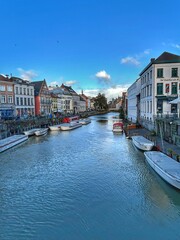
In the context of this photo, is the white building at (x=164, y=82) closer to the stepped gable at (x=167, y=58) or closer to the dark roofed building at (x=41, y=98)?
the stepped gable at (x=167, y=58)

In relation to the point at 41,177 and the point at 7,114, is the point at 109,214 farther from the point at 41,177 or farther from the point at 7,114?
the point at 7,114

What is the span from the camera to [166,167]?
12.6 meters

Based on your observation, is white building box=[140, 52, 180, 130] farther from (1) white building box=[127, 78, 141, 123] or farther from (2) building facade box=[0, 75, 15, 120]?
(2) building facade box=[0, 75, 15, 120]

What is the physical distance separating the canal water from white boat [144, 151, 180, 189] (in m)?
0.52

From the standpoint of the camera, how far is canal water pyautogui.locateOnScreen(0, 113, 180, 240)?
797 cm

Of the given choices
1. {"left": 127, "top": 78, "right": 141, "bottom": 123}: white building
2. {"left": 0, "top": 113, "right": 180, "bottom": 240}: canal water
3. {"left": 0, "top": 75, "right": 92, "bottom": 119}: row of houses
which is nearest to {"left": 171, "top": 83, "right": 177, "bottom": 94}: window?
{"left": 127, "top": 78, "right": 141, "bottom": 123}: white building

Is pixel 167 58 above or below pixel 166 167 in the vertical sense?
above

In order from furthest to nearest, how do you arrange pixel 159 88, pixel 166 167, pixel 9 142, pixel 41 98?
1. pixel 41 98
2. pixel 159 88
3. pixel 9 142
4. pixel 166 167

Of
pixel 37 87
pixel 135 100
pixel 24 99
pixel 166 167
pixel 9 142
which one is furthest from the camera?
pixel 37 87

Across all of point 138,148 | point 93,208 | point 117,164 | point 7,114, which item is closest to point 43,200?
point 93,208

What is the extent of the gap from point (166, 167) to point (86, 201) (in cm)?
583

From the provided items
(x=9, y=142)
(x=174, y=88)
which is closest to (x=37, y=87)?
(x=9, y=142)

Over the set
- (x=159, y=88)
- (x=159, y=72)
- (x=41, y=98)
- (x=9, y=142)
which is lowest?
(x=9, y=142)

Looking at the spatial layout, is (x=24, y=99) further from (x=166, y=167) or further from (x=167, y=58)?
(x=166, y=167)
